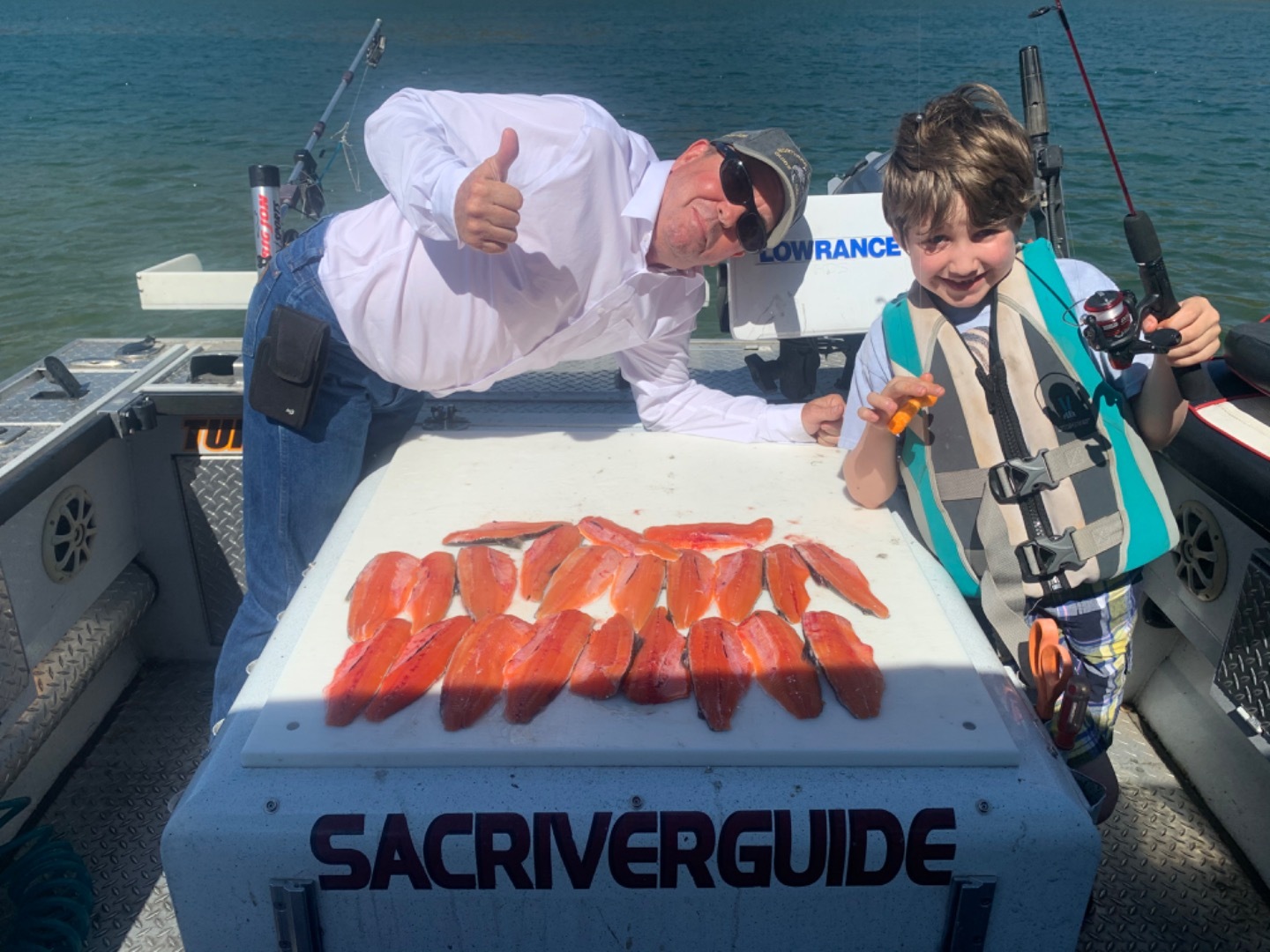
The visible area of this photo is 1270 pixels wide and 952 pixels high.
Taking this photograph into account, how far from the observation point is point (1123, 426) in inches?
91.3

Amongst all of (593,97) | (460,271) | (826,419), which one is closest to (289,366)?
(460,271)

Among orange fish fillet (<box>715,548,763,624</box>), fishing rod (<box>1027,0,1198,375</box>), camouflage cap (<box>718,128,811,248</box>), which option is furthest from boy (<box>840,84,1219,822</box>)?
orange fish fillet (<box>715,548,763,624</box>)

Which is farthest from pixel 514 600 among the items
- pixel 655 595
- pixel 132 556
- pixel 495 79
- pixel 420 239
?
pixel 495 79

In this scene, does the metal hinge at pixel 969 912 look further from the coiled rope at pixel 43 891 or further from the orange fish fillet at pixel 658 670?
the coiled rope at pixel 43 891

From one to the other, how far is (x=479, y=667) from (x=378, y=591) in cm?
37

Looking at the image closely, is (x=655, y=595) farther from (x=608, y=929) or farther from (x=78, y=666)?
(x=78, y=666)

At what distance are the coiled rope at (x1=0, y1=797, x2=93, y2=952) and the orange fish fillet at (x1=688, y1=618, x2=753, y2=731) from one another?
1.95m

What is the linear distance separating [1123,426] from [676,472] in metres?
1.18

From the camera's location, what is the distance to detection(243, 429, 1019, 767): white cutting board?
177 cm

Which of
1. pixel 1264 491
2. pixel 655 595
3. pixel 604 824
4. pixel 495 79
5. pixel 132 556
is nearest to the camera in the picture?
pixel 604 824

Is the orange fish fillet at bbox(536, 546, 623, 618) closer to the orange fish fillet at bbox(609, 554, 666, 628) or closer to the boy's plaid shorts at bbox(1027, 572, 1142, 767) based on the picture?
the orange fish fillet at bbox(609, 554, 666, 628)

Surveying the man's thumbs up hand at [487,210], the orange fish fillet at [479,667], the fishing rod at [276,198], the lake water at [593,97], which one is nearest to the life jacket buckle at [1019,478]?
the orange fish fillet at [479,667]

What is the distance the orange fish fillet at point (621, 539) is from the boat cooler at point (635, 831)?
57 cm

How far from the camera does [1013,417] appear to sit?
2322 mm
